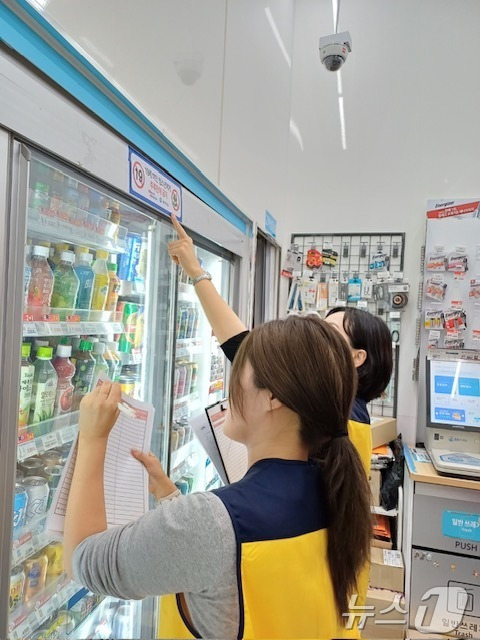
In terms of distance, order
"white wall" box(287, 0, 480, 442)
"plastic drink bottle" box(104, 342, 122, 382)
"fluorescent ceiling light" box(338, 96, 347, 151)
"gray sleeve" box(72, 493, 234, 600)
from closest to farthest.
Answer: "gray sleeve" box(72, 493, 234, 600) → "plastic drink bottle" box(104, 342, 122, 382) → "white wall" box(287, 0, 480, 442) → "fluorescent ceiling light" box(338, 96, 347, 151)

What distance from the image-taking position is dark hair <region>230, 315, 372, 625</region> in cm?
83

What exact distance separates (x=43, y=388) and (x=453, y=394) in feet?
8.65

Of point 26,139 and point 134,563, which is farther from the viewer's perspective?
point 26,139

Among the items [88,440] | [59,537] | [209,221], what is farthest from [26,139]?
[209,221]

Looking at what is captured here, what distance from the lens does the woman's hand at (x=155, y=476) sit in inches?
41.3

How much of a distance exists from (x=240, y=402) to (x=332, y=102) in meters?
3.41

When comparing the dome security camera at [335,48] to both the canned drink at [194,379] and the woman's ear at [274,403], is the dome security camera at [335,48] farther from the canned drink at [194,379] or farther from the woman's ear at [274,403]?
the woman's ear at [274,403]

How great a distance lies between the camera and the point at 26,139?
0.92 metres

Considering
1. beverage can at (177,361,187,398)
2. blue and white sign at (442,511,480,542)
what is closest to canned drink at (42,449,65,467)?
beverage can at (177,361,187,398)

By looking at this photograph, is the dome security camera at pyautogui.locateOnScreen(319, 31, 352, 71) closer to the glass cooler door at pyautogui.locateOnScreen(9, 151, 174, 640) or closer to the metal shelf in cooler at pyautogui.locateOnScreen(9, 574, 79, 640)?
the glass cooler door at pyautogui.locateOnScreen(9, 151, 174, 640)

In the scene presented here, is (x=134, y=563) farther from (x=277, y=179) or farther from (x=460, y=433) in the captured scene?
(x=277, y=179)

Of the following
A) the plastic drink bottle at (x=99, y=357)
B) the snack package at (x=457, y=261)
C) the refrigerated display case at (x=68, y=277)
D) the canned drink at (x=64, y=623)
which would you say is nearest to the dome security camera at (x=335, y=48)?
the refrigerated display case at (x=68, y=277)

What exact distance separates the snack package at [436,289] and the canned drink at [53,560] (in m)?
2.86

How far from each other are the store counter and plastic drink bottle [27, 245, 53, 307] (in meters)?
2.32
